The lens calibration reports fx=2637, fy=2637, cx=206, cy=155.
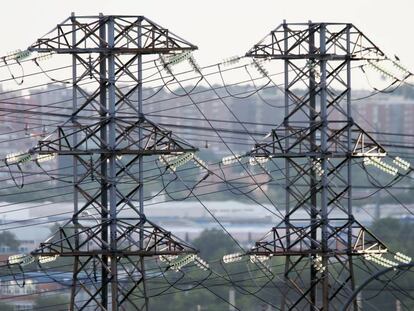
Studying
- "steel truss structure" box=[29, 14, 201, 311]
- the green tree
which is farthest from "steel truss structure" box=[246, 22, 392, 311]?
the green tree

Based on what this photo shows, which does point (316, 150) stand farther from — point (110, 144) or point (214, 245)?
point (214, 245)

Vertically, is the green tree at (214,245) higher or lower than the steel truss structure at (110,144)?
lower

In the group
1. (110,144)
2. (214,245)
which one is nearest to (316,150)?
(110,144)

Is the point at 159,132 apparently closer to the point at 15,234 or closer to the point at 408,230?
the point at 408,230

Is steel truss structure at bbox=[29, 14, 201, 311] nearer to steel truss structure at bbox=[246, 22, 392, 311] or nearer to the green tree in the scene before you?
steel truss structure at bbox=[246, 22, 392, 311]

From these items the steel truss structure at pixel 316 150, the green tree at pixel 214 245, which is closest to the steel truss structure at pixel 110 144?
the steel truss structure at pixel 316 150

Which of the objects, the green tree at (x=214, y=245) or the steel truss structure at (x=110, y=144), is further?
the green tree at (x=214, y=245)

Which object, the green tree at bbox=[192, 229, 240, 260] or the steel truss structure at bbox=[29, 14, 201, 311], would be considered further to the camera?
the green tree at bbox=[192, 229, 240, 260]

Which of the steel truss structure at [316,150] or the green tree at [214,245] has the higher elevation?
the steel truss structure at [316,150]

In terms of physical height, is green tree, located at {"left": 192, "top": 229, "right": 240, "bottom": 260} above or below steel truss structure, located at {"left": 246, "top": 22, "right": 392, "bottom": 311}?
below

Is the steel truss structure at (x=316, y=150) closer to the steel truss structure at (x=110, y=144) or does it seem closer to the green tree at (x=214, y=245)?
the steel truss structure at (x=110, y=144)

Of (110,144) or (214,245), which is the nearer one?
(110,144)
